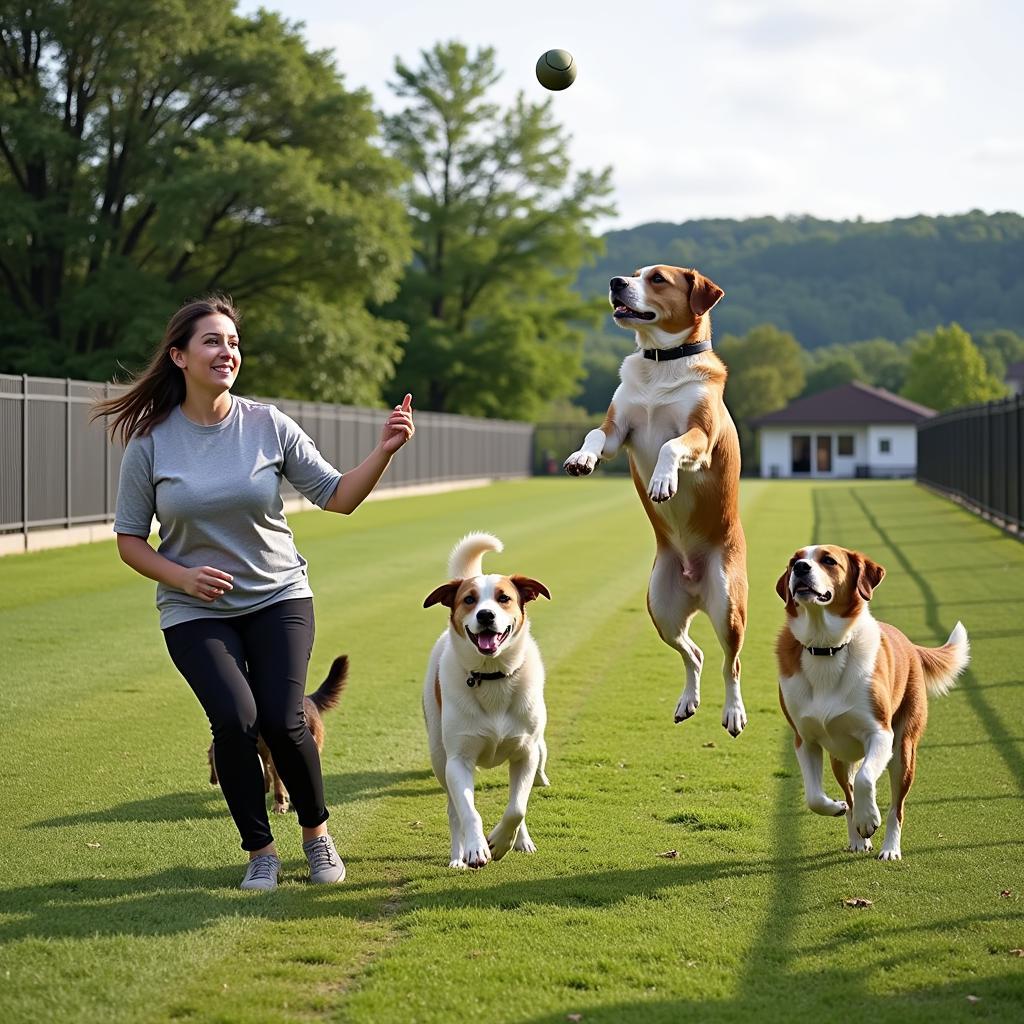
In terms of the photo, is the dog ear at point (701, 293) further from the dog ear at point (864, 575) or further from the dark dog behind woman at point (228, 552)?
the dog ear at point (864, 575)

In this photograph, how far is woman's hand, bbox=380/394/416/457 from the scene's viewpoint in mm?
6289

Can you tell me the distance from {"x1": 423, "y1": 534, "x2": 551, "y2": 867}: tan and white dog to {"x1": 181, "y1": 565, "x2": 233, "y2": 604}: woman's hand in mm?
898

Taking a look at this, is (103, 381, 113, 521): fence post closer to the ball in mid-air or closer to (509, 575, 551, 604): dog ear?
(509, 575, 551, 604): dog ear

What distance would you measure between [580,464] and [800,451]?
86.3 meters

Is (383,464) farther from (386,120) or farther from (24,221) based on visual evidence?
(386,120)

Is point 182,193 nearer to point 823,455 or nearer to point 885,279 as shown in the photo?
point 823,455

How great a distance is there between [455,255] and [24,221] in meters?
33.0

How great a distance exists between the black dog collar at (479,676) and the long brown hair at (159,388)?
5.88ft

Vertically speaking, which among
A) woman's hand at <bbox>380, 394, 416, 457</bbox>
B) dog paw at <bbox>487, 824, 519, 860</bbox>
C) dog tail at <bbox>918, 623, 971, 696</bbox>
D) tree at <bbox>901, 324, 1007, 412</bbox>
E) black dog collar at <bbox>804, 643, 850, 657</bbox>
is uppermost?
tree at <bbox>901, 324, 1007, 412</bbox>

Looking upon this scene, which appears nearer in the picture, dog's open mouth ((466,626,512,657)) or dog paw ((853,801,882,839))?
dog's open mouth ((466,626,512,657))

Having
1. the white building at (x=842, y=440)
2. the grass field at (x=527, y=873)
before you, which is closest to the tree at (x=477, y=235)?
the white building at (x=842, y=440)

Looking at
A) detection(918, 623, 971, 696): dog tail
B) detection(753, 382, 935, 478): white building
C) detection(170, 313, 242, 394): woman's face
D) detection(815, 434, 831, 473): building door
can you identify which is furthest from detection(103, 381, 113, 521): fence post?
detection(815, 434, 831, 473): building door

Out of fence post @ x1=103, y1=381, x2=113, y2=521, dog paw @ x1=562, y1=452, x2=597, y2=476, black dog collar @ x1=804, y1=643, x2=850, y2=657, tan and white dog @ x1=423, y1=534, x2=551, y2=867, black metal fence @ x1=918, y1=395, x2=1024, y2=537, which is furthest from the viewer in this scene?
fence post @ x1=103, y1=381, x2=113, y2=521

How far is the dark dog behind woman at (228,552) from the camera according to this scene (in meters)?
6.16
